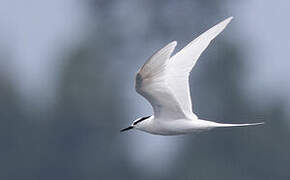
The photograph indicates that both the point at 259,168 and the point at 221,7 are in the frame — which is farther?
the point at 221,7

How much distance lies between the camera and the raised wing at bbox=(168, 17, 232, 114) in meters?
16.7

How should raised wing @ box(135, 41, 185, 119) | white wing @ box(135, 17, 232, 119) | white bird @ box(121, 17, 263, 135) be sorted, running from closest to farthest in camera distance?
raised wing @ box(135, 41, 185, 119) → white wing @ box(135, 17, 232, 119) → white bird @ box(121, 17, 263, 135)

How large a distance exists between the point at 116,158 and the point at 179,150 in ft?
5.84

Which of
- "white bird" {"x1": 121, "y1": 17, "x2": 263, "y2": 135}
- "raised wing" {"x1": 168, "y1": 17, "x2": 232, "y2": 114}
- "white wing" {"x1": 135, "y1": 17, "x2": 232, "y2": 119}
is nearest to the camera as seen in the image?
"white wing" {"x1": 135, "y1": 17, "x2": 232, "y2": 119}

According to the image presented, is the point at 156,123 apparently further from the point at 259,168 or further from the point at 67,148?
the point at 67,148

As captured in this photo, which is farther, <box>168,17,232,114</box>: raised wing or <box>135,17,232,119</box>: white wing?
A: <box>168,17,232,114</box>: raised wing

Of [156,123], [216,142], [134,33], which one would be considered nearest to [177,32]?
[134,33]

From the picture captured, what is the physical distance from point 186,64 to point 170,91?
111 cm

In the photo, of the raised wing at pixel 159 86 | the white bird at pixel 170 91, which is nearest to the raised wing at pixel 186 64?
the white bird at pixel 170 91

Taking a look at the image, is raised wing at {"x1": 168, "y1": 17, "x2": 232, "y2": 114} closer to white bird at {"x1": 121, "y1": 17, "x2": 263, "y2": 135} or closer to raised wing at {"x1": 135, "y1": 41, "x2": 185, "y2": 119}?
white bird at {"x1": 121, "y1": 17, "x2": 263, "y2": 135}

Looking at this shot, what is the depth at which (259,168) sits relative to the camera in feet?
138

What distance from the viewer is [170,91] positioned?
16156mm

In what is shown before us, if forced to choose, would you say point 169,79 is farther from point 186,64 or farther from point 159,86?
point 186,64

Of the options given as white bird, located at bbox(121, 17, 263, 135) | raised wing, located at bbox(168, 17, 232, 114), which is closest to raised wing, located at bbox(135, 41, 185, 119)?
white bird, located at bbox(121, 17, 263, 135)
